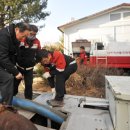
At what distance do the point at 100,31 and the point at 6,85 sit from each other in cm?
1824

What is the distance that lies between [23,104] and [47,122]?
0.39 meters

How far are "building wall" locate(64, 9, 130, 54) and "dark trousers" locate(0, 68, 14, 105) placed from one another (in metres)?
16.6

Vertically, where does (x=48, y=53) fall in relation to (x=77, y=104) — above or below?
above

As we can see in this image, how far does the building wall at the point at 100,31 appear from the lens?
20.1 metres

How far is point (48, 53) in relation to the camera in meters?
4.78

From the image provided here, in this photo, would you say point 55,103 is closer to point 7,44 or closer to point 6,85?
point 6,85

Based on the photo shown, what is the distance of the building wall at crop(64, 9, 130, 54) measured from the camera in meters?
20.1

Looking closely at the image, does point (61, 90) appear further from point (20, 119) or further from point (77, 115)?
point (20, 119)

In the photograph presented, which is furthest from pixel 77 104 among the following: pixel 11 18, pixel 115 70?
pixel 11 18

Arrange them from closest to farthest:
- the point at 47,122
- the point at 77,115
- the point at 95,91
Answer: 1. the point at 77,115
2. the point at 47,122
3. the point at 95,91

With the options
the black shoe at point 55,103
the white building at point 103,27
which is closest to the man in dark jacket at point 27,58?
the black shoe at point 55,103

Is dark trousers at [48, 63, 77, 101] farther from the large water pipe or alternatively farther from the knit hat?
the large water pipe

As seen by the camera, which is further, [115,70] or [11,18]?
[11,18]

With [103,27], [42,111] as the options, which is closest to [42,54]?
[42,111]
